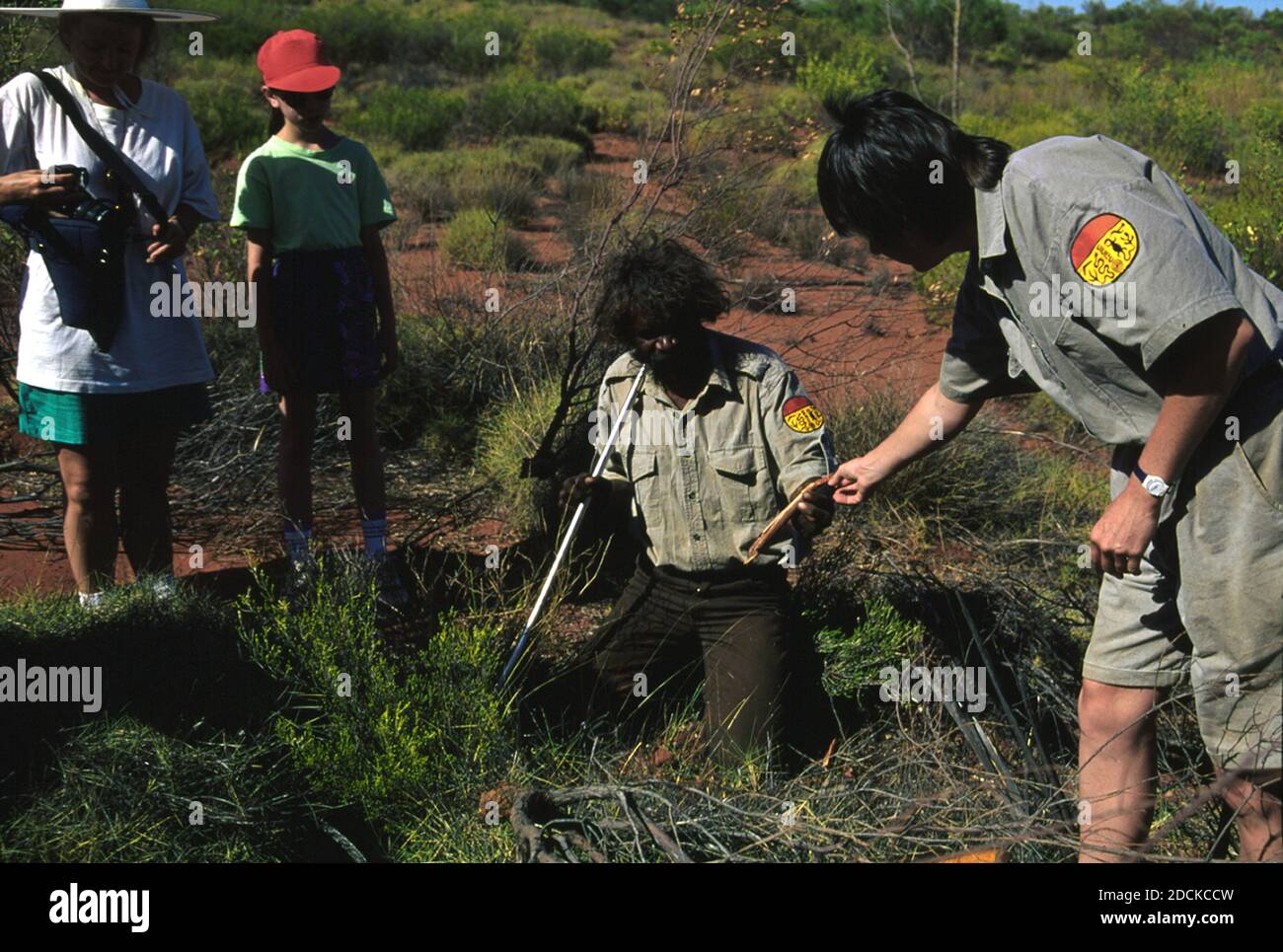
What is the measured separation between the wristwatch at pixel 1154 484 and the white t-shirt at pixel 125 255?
263 cm

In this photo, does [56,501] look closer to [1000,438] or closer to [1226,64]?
[1000,438]

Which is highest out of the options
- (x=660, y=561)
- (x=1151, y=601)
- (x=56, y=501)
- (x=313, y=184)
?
(x=313, y=184)

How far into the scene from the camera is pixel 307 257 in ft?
13.4

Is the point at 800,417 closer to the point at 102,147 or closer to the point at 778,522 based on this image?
the point at 778,522

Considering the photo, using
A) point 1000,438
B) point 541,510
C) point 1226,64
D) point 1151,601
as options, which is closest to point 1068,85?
point 1226,64

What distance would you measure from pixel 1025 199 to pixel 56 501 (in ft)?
13.1

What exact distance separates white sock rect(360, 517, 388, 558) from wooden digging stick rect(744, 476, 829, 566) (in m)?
1.33

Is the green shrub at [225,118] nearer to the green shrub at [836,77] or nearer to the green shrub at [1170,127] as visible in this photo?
the green shrub at [836,77]

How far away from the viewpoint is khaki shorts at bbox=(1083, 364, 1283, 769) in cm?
232

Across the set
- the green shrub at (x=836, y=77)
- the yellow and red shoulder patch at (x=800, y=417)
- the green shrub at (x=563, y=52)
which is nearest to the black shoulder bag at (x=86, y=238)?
the yellow and red shoulder patch at (x=800, y=417)

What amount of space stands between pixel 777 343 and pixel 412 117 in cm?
1278

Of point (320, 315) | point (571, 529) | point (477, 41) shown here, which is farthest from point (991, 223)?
point (477, 41)

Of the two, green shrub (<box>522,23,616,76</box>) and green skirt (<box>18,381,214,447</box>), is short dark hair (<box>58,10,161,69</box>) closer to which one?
green skirt (<box>18,381,214,447</box>)

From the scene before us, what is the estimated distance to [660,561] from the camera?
369cm
